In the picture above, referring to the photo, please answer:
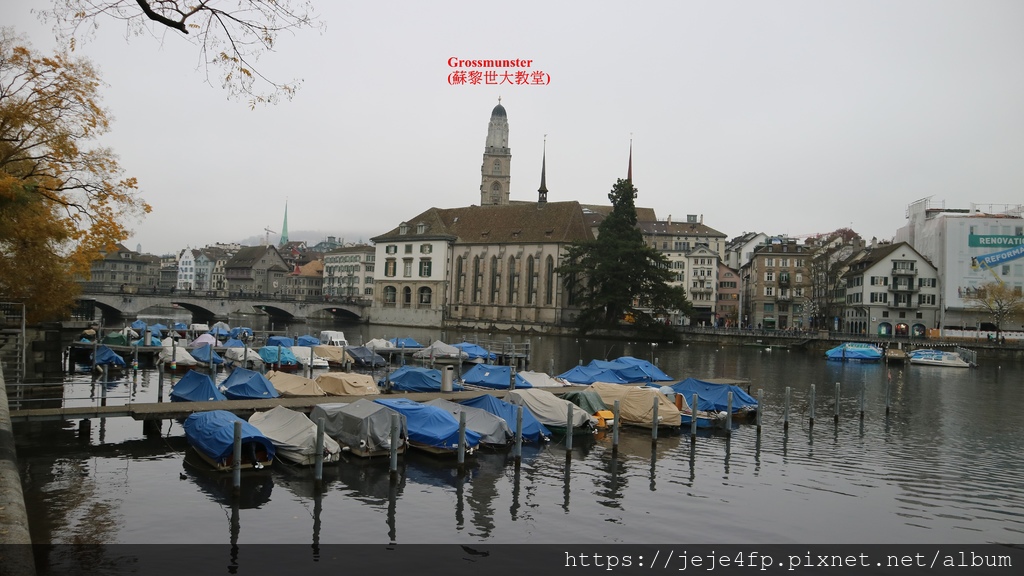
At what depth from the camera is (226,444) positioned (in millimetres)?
23406

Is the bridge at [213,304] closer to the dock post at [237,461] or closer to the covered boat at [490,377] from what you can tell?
the covered boat at [490,377]

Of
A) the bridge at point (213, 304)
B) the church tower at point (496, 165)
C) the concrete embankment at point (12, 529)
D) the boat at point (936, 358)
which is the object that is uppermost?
the church tower at point (496, 165)

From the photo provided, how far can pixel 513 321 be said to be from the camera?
115125 mm

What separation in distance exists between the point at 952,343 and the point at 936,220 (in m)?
20.6

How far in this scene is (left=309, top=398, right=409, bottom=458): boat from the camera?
2580cm

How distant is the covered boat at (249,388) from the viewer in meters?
33.7

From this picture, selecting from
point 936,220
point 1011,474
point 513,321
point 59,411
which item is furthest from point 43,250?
point 936,220

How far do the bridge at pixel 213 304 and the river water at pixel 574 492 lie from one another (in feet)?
208

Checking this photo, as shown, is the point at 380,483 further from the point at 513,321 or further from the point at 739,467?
the point at 513,321

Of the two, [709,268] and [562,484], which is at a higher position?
[709,268]

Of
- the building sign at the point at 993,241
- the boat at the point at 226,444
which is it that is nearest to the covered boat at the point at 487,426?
the boat at the point at 226,444

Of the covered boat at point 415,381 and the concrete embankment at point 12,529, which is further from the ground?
the concrete embankment at point 12,529

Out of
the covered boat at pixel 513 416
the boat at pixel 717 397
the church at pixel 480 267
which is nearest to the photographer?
the covered boat at pixel 513 416

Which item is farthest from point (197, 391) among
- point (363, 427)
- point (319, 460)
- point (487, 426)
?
point (487, 426)
